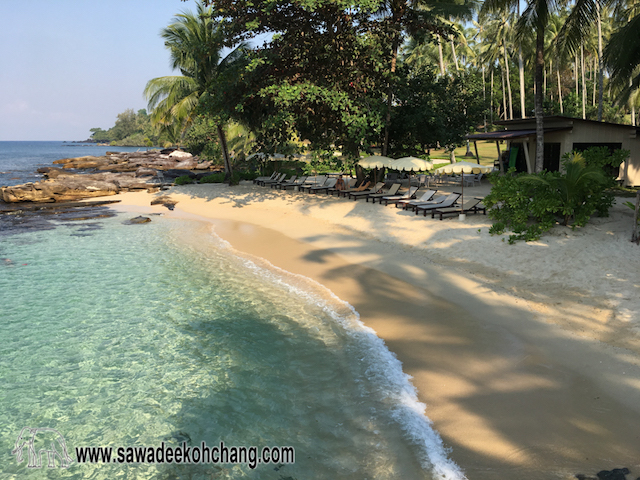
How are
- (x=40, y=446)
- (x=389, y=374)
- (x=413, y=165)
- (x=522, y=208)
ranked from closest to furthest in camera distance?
(x=40, y=446)
(x=389, y=374)
(x=522, y=208)
(x=413, y=165)

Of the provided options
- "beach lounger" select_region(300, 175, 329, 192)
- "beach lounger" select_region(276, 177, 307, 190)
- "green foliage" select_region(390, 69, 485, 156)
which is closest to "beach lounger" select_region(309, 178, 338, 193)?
"beach lounger" select_region(300, 175, 329, 192)

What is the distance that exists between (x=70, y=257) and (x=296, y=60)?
12653mm

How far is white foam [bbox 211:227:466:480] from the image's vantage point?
5.18 meters

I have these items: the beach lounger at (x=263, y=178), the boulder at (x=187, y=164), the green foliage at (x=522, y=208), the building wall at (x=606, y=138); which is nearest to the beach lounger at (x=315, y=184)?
the beach lounger at (x=263, y=178)

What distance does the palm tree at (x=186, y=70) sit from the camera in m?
25.9

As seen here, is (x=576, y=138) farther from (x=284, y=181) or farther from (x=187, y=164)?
(x=187, y=164)

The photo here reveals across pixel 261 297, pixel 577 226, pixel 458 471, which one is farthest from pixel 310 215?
pixel 458 471

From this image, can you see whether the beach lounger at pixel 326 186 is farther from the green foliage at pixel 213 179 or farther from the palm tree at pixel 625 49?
the palm tree at pixel 625 49

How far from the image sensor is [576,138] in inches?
762

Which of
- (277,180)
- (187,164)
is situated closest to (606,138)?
(277,180)

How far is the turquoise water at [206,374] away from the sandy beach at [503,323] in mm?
550

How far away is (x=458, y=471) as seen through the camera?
4930mm

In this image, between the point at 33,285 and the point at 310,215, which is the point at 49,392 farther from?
the point at 310,215

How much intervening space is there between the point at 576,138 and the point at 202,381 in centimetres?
1895
